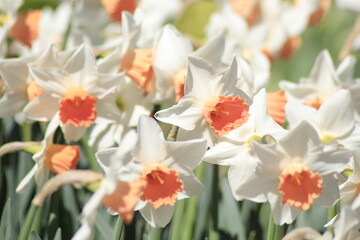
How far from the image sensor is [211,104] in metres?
1.24

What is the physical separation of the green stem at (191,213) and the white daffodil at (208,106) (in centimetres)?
24

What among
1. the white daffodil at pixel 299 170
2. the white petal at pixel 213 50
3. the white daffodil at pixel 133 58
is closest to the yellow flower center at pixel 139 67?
the white daffodil at pixel 133 58

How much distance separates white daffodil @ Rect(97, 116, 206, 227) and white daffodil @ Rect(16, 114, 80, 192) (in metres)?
0.20

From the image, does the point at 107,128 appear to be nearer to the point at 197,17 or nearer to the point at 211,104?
the point at 211,104

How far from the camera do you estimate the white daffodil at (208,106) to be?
1.21 m

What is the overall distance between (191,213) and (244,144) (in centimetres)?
Result: 37

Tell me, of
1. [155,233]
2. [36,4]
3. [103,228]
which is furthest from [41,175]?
[36,4]

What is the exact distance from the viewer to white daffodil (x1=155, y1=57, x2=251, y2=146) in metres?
1.21

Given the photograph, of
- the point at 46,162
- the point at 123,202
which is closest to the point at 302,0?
the point at 46,162

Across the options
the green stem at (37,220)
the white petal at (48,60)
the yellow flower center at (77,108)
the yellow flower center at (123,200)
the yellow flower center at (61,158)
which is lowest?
the green stem at (37,220)

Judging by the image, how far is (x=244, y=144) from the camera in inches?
48.2

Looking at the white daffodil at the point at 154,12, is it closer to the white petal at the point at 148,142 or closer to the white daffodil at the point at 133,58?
the white daffodil at the point at 133,58

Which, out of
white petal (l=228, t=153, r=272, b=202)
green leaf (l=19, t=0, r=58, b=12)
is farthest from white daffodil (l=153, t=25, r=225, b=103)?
green leaf (l=19, t=0, r=58, b=12)

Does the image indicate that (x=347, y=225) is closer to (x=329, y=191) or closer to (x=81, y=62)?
(x=329, y=191)
